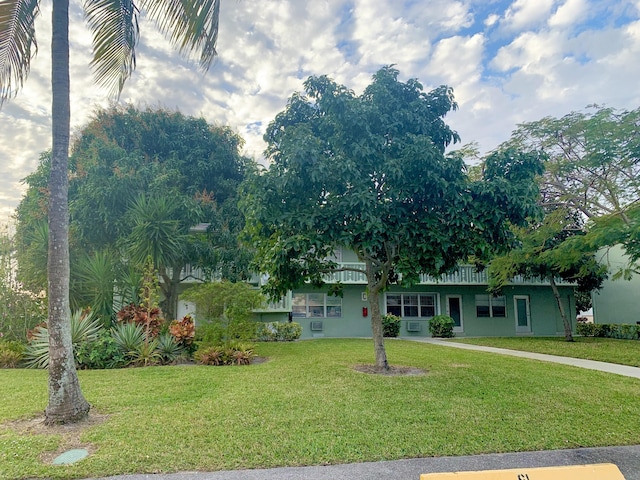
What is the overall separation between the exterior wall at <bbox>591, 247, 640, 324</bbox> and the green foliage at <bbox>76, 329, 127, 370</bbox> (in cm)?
2309

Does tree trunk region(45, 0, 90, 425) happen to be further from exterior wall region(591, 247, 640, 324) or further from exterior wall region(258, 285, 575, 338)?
exterior wall region(591, 247, 640, 324)

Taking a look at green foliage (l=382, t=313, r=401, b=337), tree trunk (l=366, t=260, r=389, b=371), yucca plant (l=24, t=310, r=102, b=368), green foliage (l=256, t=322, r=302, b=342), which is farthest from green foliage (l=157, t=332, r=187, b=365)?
green foliage (l=382, t=313, r=401, b=337)

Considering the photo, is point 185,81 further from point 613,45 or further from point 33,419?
point 613,45

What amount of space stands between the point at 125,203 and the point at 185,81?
17.0 ft

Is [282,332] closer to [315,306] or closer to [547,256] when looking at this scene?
[315,306]

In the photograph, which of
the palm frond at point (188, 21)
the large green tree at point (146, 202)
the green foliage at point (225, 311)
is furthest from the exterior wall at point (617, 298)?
the palm frond at point (188, 21)

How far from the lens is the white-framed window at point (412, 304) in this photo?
21578 millimetres

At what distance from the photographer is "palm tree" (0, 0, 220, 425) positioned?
5645mm

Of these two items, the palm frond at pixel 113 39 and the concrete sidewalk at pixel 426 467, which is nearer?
the concrete sidewalk at pixel 426 467

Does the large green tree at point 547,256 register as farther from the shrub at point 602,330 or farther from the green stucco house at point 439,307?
the shrub at point 602,330

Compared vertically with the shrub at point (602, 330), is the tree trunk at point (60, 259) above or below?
above

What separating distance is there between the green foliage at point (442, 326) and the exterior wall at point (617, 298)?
931 centimetres

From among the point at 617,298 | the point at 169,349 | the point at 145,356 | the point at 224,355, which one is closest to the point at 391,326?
the point at 224,355

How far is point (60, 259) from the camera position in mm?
5785
